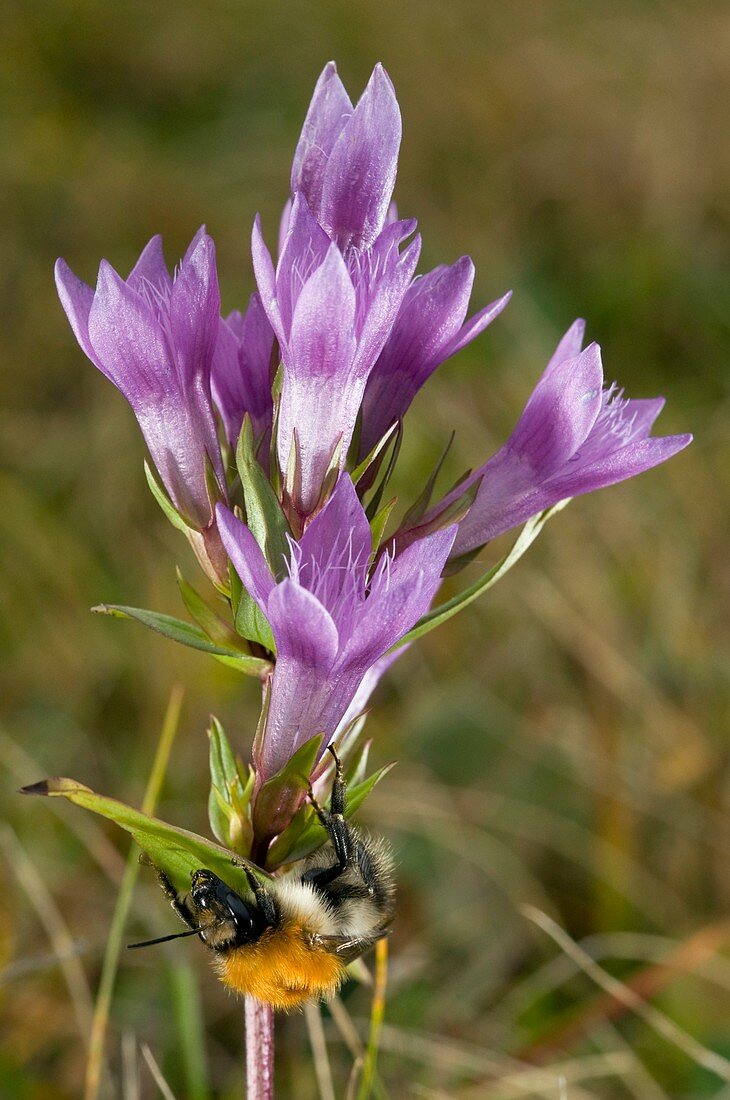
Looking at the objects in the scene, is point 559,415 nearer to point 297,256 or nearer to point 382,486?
point 382,486

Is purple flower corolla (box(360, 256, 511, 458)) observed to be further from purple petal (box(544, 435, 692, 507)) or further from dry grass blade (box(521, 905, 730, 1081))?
dry grass blade (box(521, 905, 730, 1081))

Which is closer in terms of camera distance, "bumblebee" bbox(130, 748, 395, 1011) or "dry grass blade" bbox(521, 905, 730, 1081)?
"bumblebee" bbox(130, 748, 395, 1011)

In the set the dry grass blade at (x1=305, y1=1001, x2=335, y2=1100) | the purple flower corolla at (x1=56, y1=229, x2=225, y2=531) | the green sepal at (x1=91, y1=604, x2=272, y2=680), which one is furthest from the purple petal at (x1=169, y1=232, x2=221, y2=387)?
the dry grass blade at (x1=305, y1=1001, x2=335, y2=1100)

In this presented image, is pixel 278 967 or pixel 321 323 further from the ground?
pixel 321 323

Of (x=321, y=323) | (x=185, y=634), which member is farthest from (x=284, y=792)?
(x=321, y=323)

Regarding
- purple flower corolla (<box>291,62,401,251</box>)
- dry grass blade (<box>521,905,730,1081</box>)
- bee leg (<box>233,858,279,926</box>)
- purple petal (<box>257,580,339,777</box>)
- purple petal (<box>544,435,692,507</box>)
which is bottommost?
dry grass blade (<box>521,905,730,1081</box>)

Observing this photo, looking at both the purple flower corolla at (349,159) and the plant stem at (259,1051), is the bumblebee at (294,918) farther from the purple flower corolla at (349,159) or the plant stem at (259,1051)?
the purple flower corolla at (349,159)
